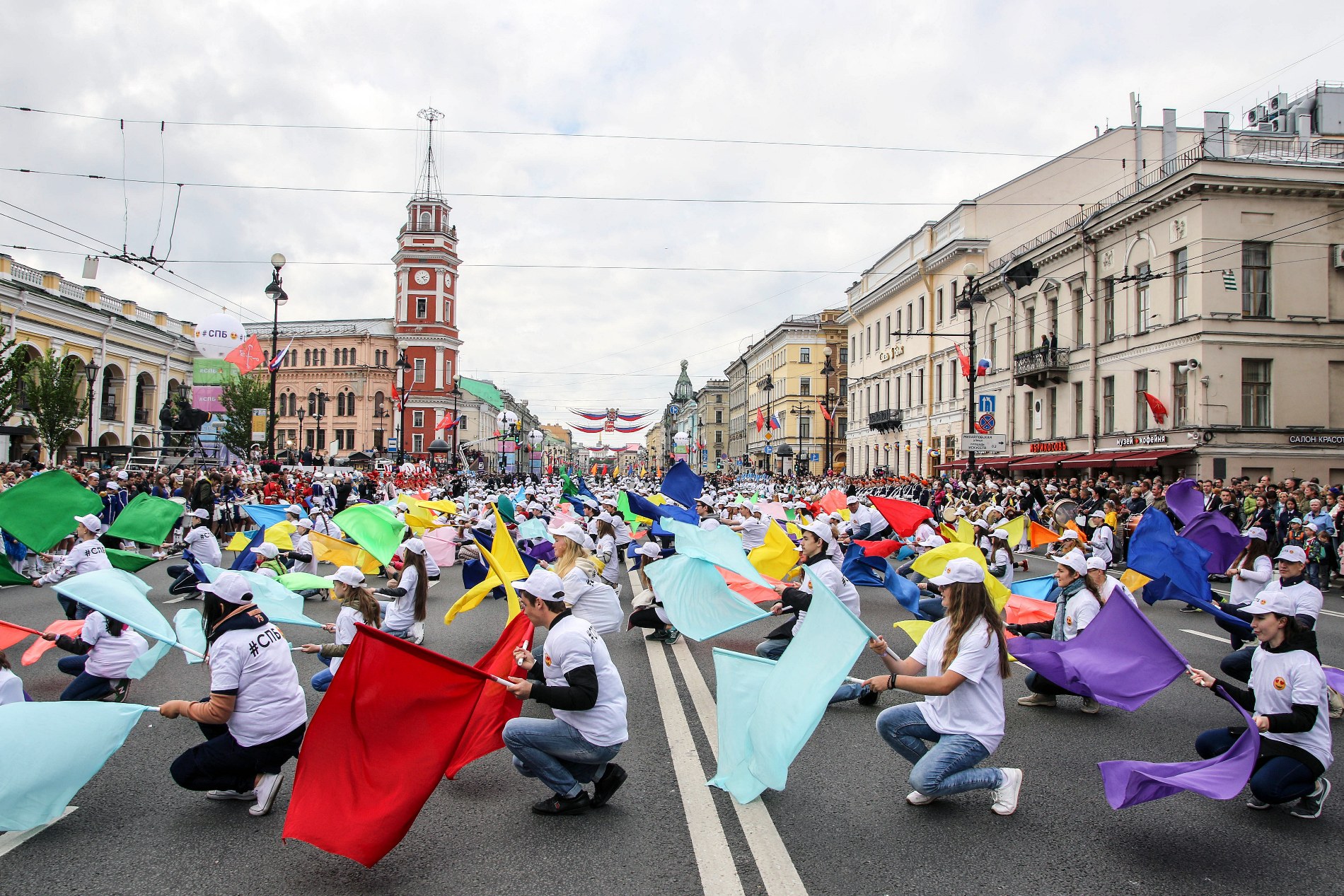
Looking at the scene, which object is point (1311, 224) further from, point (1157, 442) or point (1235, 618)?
point (1235, 618)

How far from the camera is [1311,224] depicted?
28.2 metres

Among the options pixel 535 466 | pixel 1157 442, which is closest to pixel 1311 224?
pixel 1157 442

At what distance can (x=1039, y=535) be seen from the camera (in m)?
15.9

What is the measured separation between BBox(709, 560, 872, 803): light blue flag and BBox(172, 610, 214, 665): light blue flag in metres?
4.54

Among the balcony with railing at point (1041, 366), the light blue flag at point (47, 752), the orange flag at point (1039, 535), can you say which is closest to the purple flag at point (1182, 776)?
the light blue flag at point (47, 752)

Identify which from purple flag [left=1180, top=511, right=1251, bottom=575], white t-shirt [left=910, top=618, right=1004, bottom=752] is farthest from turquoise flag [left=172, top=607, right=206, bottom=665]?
purple flag [left=1180, top=511, right=1251, bottom=575]

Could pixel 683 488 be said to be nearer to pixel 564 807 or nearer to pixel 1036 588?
pixel 1036 588

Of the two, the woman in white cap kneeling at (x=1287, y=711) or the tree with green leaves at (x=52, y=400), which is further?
the tree with green leaves at (x=52, y=400)

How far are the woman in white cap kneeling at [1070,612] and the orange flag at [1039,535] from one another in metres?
8.70

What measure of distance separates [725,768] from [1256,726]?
2804 mm

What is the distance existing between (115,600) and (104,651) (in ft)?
2.49

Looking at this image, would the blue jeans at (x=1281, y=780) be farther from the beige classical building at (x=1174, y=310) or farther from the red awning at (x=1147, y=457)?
the red awning at (x=1147, y=457)

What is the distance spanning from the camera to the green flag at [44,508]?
11445 millimetres

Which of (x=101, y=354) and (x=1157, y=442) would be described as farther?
(x=101, y=354)
